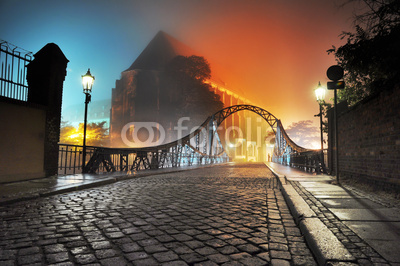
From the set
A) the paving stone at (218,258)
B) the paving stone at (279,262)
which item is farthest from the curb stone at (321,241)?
the paving stone at (218,258)

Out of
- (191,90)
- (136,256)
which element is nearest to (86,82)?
(136,256)

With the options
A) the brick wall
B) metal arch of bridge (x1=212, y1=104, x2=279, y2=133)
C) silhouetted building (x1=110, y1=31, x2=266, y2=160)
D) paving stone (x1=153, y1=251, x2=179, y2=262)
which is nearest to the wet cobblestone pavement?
paving stone (x1=153, y1=251, x2=179, y2=262)

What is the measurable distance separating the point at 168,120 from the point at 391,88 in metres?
51.1

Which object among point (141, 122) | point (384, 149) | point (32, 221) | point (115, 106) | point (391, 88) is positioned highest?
point (115, 106)

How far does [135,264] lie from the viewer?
2314 millimetres

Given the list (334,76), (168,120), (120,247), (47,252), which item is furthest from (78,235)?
(168,120)

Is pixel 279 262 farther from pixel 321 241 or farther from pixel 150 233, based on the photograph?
pixel 150 233

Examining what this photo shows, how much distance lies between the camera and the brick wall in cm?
506

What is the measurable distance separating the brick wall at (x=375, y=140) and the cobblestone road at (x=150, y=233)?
7.53ft

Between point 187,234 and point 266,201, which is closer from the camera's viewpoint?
point 187,234

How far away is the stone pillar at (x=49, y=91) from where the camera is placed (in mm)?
9703

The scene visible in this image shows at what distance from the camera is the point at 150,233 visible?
3.21 meters

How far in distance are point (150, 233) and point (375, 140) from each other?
5.29m

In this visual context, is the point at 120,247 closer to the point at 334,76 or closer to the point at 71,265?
the point at 71,265
